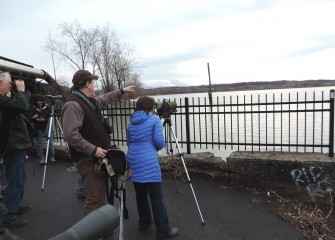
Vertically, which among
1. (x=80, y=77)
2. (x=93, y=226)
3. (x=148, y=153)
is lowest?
(x=148, y=153)

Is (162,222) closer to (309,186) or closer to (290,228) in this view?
(290,228)

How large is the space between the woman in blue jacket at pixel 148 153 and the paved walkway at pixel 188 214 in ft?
1.37

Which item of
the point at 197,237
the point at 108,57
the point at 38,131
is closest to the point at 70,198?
the point at 197,237

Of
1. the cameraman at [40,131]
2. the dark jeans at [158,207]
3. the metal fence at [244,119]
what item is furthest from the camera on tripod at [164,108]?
the cameraman at [40,131]

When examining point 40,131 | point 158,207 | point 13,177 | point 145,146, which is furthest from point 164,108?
point 40,131

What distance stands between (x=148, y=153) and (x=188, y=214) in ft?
4.57

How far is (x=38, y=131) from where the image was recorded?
7758mm

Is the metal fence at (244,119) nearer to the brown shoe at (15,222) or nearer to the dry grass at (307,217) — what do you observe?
the dry grass at (307,217)

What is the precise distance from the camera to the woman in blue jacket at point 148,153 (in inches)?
139

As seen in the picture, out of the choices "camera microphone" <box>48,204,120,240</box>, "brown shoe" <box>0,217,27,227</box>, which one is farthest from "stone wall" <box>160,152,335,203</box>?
"camera microphone" <box>48,204,120,240</box>

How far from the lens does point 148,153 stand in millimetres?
3539

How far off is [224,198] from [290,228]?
123cm

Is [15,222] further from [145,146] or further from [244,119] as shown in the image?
[244,119]

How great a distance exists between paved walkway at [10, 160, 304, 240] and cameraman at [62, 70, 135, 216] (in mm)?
839
